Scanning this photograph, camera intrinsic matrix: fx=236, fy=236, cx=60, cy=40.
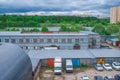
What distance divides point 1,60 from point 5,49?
1051 mm

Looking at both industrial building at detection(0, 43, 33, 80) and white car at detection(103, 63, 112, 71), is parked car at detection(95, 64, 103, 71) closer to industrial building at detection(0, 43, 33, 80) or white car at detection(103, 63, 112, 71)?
white car at detection(103, 63, 112, 71)

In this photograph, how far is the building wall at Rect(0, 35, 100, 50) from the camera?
73.5 ft

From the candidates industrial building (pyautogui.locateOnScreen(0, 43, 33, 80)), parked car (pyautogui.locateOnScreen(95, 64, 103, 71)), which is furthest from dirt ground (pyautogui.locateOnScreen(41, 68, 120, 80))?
A: industrial building (pyautogui.locateOnScreen(0, 43, 33, 80))

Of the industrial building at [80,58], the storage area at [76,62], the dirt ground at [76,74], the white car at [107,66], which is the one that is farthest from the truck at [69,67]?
the white car at [107,66]

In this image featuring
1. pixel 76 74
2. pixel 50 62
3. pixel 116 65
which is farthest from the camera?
pixel 50 62

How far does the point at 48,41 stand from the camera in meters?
22.4

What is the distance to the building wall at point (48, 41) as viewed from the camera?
22406mm

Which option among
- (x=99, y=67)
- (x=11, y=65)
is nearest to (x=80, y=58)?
(x=99, y=67)

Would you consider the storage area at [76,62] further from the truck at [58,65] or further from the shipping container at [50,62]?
the shipping container at [50,62]

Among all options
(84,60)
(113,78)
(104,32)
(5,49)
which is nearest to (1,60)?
(5,49)

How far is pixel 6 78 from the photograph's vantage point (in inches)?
170

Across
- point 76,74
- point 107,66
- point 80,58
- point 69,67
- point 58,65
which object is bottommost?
point 76,74

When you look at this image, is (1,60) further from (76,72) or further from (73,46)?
(73,46)

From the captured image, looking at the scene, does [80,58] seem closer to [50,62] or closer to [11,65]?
[50,62]
